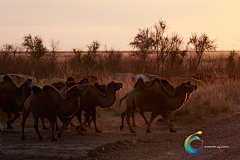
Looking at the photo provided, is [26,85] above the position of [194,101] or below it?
above

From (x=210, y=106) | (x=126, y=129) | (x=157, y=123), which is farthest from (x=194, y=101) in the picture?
(x=126, y=129)

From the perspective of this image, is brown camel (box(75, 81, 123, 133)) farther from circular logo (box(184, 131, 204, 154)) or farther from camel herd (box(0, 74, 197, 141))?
circular logo (box(184, 131, 204, 154))

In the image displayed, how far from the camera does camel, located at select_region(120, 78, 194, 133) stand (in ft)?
32.8

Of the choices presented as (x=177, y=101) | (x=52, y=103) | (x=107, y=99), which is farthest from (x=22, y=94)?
(x=177, y=101)

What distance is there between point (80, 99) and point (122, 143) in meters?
2.44

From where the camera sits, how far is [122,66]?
96.6 ft

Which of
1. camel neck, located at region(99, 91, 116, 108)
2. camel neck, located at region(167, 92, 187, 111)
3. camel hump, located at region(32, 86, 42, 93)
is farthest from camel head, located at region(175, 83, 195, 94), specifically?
camel hump, located at region(32, 86, 42, 93)

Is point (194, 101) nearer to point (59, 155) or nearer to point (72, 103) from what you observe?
point (72, 103)

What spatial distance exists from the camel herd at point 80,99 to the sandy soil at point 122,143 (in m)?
0.39

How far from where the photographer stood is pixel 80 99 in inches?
396

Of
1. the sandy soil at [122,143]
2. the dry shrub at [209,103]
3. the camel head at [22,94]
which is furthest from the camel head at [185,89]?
the camel head at [22,94]

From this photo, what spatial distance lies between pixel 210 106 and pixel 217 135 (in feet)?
15.0

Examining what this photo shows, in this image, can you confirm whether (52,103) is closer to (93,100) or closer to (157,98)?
(93,100)

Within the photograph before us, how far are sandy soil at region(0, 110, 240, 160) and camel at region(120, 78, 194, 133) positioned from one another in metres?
0.70
